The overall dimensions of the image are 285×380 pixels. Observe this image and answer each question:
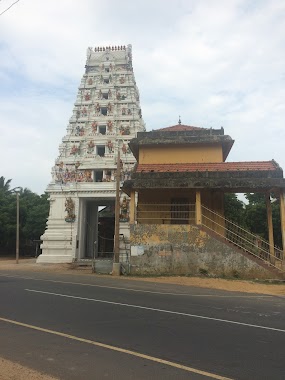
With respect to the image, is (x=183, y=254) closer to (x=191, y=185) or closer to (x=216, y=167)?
(x=191, y=185)

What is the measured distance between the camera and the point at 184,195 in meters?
19.9

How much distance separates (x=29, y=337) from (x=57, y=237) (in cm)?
2253

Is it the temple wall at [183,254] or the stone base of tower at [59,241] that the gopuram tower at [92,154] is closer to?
the stone base of tower at [59,241]

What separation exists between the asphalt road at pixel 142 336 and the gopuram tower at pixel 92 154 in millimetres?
17460

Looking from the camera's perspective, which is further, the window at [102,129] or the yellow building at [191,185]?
the window at [102,129]

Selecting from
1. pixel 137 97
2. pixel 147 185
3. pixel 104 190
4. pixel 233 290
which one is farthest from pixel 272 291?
pixel 137 97

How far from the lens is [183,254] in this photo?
680 inches

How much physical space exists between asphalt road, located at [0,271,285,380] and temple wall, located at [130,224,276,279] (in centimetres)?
545

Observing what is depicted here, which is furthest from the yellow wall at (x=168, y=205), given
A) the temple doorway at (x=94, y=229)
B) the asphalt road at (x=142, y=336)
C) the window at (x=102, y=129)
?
the window at (x=102, y=129)

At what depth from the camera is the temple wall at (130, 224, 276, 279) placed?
16.6m

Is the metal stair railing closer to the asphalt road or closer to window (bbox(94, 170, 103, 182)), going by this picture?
the asphalt road

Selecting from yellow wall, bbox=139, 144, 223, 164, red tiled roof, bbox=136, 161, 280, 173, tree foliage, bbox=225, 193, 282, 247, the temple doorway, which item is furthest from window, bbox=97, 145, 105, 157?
tree foliage, bbox=225, 193, 282, 247

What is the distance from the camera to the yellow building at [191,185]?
17609mm

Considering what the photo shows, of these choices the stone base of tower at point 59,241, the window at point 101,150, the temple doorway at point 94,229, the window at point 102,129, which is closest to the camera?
the stone base of tower at point 59,241
